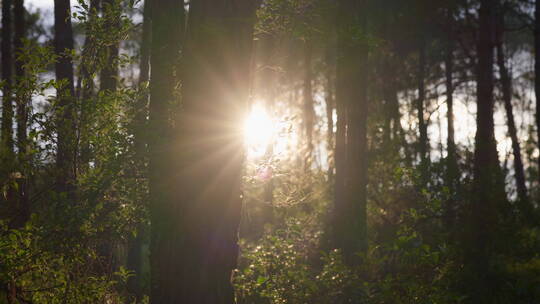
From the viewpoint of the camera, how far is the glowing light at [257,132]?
647 cm

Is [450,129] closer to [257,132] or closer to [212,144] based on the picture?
[257,132]

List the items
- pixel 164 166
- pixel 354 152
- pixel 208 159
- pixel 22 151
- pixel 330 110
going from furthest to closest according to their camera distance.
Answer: pixel 330 110
pixel 354 152
pixel 22 151
pixel 164 166
pixel 208 159

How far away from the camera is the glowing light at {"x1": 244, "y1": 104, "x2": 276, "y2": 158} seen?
6.47 m

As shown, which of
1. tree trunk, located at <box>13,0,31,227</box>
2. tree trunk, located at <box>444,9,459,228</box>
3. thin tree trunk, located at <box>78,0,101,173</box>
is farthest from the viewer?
tree trunk, located at <box>444,9,459,228</box>

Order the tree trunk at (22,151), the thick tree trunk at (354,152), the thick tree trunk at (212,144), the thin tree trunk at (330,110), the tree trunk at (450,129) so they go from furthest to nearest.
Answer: the thin tree trunk at (330,110)
the thick tree trunk at (354,152)
the tree trunk at (450,129)
the tree trunk at (22,151)
the thick tree trunk at (212,144)

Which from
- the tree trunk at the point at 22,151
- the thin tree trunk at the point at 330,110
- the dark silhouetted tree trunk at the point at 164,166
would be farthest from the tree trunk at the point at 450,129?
the tree trunk at the point at 22,151

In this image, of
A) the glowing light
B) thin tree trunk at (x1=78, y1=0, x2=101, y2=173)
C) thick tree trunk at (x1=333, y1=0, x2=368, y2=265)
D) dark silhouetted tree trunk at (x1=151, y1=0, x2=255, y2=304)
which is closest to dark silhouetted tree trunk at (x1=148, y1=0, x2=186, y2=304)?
dark silhouetted tree trunk at (x1=151, y1=0, x2=255, y2=304)

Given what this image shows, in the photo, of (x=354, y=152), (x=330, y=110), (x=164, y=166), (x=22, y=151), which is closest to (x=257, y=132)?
(x=164, y=166)

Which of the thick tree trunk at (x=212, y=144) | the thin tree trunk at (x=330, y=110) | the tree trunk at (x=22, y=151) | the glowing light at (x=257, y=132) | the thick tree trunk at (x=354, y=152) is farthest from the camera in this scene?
the thin tree trunk at (x=330, y=110)

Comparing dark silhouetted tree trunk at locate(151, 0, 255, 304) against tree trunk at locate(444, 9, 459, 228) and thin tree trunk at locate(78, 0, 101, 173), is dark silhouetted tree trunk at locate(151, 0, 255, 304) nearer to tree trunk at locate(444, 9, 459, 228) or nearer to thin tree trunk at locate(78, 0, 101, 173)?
thin tree trunk at locate(78, 0, 101, 173)

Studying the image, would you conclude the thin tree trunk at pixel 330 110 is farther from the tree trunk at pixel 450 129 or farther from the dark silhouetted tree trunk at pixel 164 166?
the dark silhouetted tree trunk at pixel 164 166

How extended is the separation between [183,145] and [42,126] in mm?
2071

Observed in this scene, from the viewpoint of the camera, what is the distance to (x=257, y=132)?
698 cm

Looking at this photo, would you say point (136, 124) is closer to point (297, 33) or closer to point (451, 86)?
point (297, 33)
